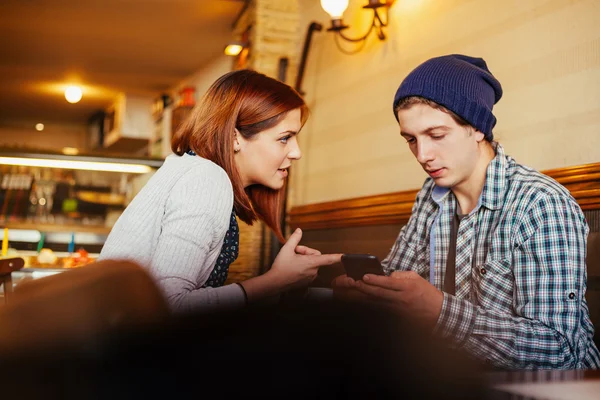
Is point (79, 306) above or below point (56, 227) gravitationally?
below

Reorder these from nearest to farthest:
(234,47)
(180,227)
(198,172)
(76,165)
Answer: (180,227), (198,172), (76,165), (234,47)

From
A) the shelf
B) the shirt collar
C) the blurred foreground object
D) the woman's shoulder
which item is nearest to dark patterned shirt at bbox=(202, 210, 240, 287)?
the woman's shoulder

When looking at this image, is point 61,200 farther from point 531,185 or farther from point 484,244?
point 531,185

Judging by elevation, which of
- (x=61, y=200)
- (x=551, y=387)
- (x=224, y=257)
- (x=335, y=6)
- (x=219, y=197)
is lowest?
(x=551, y=387)

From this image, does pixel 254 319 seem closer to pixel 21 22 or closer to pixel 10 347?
pixel 10 347

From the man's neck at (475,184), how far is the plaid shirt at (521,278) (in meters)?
0.07

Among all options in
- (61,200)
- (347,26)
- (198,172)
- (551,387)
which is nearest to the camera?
(551,387)

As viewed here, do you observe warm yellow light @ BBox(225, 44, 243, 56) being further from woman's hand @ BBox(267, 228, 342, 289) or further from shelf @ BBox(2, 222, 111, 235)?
woman's hand @ BBox(267, 228, 342, 289)

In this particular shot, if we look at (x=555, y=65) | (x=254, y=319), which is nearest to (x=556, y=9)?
(x=555, y=65)

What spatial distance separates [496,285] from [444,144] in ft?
1.32

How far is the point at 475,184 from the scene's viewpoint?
1695 millimetres

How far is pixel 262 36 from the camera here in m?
4.82

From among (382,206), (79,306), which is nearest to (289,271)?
(79,306)

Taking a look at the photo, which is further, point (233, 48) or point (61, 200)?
point (61, 200)
